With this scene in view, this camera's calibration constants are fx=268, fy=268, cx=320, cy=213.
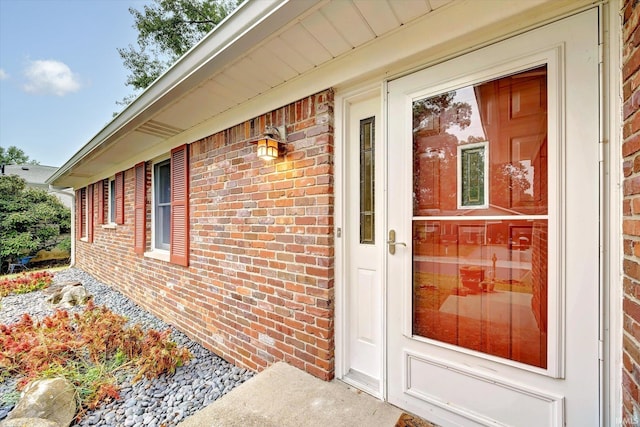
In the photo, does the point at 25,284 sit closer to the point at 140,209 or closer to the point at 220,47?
the point at 140,209

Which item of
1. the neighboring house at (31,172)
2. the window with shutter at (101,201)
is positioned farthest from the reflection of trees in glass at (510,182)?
the neighboring house at (31,172)

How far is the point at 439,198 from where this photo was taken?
1.54 metres

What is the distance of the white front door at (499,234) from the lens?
115 cm

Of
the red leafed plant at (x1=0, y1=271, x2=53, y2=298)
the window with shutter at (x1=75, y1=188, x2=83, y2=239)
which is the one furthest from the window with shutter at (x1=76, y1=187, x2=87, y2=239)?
the red leafed plant at (x1=0, y1=271, x2=53, y2=298)

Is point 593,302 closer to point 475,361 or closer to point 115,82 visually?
point 475,361

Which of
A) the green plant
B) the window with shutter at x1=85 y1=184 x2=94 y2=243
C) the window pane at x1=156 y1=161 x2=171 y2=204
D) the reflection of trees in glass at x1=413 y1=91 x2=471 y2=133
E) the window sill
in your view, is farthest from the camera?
the green plant

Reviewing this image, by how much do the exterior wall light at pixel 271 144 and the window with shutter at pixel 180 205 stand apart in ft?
5.22

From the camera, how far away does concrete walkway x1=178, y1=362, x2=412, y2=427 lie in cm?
150

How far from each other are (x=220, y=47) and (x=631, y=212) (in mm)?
2134

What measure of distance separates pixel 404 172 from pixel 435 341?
100cm

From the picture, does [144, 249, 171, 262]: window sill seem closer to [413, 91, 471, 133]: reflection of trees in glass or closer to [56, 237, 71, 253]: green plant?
[413, 91, 471, 133]: reflection of trees in glass

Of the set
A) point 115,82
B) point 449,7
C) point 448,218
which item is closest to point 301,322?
point 448,218

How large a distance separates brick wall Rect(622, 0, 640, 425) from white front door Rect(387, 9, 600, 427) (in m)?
0.10

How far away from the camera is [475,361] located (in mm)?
1413
